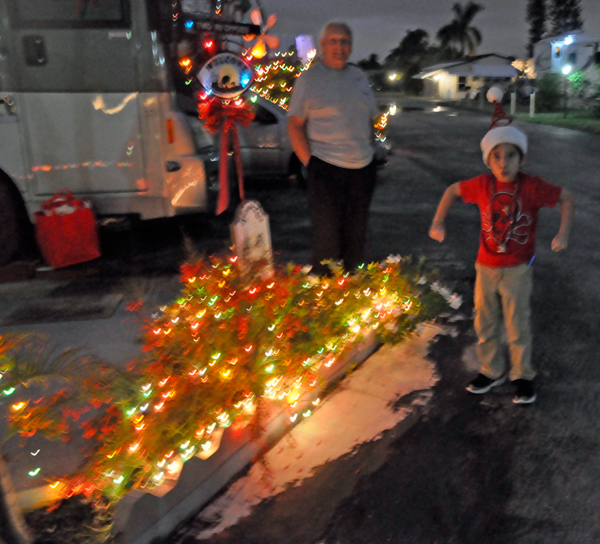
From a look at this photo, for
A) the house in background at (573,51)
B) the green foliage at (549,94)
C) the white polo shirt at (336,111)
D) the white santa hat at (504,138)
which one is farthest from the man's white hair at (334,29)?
the house in background at (573,51)

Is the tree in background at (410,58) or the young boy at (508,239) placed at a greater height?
the tree in background at (410,58)

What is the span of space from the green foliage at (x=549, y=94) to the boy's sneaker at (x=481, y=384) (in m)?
34.3

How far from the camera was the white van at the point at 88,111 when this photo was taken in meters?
5.95

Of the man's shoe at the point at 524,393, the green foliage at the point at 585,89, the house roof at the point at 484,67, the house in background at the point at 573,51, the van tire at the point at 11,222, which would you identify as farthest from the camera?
the house roof at the point at 484,67

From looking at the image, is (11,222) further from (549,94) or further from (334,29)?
(549,94)

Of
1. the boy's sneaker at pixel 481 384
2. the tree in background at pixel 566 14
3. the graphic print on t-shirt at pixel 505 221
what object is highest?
the tree in background at pixel 566 14

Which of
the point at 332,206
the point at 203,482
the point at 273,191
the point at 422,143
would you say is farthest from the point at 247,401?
the point at 422,143

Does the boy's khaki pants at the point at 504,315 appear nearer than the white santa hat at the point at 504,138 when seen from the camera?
No

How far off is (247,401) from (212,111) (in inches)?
95.1

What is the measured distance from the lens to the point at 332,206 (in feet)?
15.6

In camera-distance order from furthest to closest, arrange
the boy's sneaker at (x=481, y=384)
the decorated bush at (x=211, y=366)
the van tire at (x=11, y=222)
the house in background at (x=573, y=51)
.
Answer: the house in background at (x=573, y=51), the van tire at (x=11, y=222), the boy's sneaker at (x=481, y=384), the decorated bush at (x=211, y=366)

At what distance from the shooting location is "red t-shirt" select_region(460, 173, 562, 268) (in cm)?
349

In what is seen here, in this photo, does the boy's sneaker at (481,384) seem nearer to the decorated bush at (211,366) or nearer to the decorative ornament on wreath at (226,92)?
the decorated bush at (211,366)

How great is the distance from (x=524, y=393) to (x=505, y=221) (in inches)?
39.2
